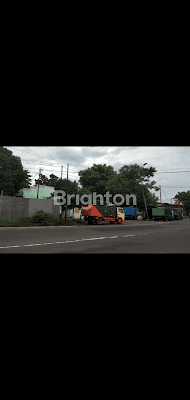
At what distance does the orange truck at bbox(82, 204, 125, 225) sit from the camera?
23.8m

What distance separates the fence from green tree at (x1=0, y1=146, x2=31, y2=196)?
12.1 metres

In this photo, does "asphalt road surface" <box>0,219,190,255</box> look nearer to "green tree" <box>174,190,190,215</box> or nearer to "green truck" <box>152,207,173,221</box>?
"green truck" <box>152,207,173,221</box>

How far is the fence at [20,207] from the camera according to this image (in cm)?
1907

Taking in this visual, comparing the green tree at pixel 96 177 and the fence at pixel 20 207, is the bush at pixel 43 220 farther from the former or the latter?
the green tree at pixel 96 177

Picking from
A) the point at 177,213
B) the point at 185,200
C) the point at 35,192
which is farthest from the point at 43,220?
the point at 185,200

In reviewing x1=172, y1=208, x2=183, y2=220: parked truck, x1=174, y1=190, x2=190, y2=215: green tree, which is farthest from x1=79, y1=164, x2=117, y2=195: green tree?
x1=174, y1=190, x2=190, y2=215: green tree

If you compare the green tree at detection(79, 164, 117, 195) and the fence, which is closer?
the fence

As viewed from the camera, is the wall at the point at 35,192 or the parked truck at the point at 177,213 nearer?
the parked truck at the point at 177,213

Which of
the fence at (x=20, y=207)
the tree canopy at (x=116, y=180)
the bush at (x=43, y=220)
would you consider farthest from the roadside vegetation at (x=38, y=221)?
the tree canopy at (x=116, y=180)

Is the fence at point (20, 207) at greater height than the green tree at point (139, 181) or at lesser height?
lesser

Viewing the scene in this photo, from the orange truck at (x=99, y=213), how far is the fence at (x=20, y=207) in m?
3.61
